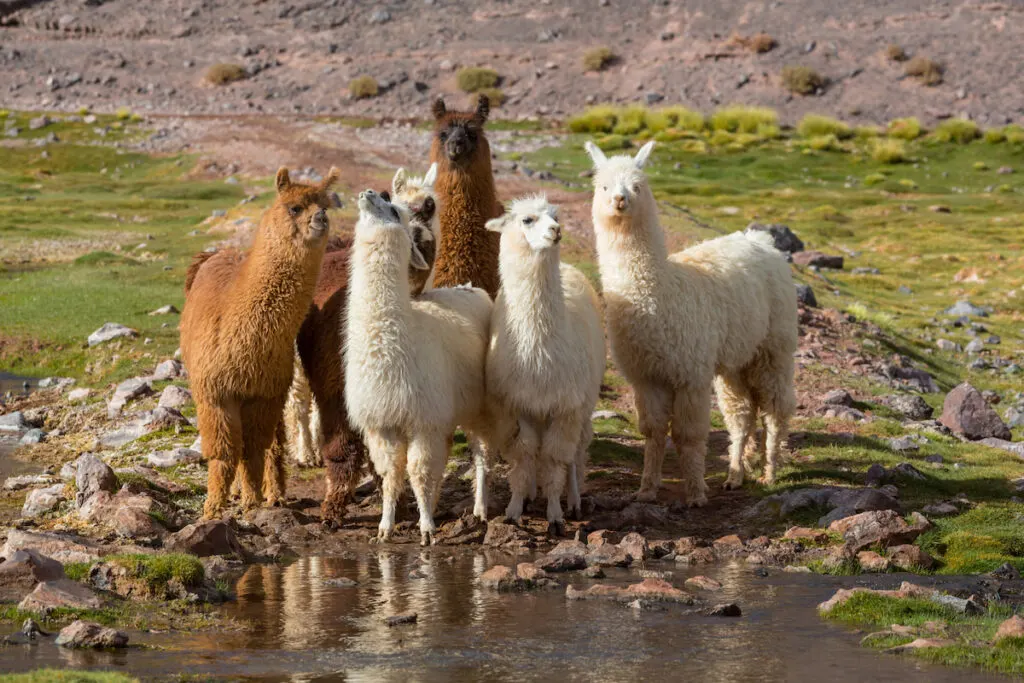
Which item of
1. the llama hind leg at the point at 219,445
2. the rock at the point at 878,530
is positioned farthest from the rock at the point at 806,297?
the llama hind leg at the point at 219,445

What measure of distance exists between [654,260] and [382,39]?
5867cm

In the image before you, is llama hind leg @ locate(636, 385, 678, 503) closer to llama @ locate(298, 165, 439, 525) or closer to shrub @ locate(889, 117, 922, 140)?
llama @ locate(298, 165, 439, 525)

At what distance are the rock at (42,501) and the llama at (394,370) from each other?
2.66m

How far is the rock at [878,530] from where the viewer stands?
9328 millimetres

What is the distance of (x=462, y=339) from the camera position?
32.7 feet

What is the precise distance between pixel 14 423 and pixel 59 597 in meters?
7.61

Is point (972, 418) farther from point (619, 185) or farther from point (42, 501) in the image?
point (42, 501)

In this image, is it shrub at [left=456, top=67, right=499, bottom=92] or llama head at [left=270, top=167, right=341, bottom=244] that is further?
shrub at [left=456, top=67, right=499, bottom=92]

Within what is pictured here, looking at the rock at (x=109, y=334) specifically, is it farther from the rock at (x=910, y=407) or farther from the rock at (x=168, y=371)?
the rock at (x=910, y=407)

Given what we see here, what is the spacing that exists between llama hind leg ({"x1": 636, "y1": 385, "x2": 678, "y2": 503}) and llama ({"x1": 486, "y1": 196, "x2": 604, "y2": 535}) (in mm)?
909

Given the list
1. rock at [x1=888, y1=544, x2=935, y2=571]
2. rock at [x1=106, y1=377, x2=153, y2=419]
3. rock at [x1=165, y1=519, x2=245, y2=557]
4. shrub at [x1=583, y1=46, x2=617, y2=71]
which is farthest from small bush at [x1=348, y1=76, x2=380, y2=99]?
rock at [x1=888, y1=544, x2=935, y2=571]

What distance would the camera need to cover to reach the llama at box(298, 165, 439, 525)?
33.4 feet

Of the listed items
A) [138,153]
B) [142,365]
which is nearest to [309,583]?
[142,365]

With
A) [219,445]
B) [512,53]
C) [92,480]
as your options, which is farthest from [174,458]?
[512,53]
